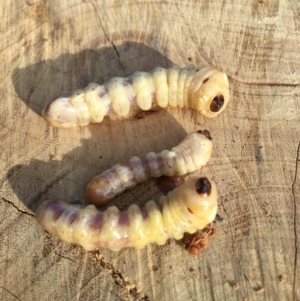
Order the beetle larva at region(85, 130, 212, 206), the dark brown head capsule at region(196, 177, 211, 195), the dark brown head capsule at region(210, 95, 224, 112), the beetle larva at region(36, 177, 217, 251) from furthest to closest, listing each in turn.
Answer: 1. the dark brown head capsule at region(210, 95, 224, 112)
2. the beetle larva at region(85, 130, 212, 206)
3. the beetle larva at region(36, 177, 217, 251)
4. the dark brown head capsule at region(196, 177, 211, 195)

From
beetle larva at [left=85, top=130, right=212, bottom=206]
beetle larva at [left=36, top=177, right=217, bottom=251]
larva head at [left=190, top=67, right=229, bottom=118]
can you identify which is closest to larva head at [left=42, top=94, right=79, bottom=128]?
beetle larva at [left=85, top=130, right=212, bottom=206]

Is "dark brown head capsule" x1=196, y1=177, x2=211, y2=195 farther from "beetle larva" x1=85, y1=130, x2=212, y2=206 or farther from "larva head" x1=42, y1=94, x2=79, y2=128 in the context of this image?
"larva head" x1=42, y1=94, x2=79, y2=128

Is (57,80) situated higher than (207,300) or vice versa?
(57,80)

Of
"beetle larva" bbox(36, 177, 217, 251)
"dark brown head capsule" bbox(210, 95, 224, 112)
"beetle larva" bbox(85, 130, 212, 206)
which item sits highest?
"dark brown head capsule" bbox(210, 95, 224, 112)

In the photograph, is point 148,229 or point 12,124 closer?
point 148,229

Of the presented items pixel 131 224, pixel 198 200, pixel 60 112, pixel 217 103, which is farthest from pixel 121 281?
pixel 217 103

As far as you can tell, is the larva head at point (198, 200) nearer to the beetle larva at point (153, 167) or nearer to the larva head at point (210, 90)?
the beetle larva at point (153, 167)

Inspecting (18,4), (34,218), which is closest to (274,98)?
(34,218)

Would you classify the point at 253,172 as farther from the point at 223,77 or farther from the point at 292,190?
the point at 223,77

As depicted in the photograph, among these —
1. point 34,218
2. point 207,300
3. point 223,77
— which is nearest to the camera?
point 207,300
